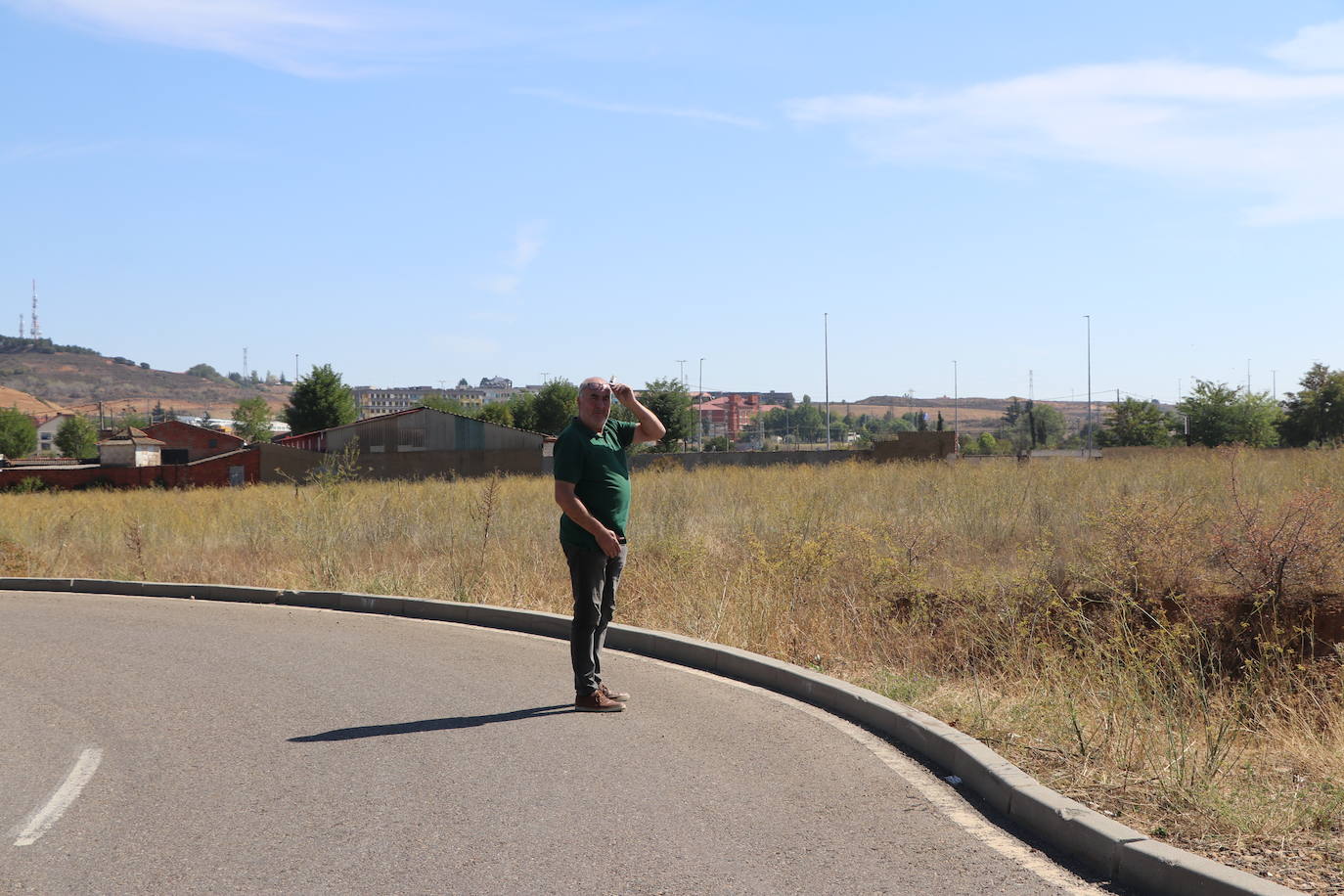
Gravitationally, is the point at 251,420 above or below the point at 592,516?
above

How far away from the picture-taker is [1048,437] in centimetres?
16862

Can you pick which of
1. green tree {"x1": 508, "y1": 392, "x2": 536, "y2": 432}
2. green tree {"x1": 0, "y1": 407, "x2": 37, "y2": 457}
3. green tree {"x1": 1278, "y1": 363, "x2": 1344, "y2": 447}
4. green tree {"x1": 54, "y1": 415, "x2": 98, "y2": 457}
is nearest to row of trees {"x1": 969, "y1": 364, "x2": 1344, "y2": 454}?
green tree {"x1": 1278, "y1": 363, "x2": 1344, "y2": 447}

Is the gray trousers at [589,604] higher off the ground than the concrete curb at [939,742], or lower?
higher

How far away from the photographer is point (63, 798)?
569cm

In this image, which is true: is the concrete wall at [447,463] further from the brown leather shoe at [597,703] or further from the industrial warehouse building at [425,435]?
the brown leather shoe at [597,703]

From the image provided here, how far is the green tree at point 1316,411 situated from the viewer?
6328cm

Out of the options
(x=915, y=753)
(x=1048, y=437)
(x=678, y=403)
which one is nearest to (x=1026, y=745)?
(x=915, y=753)

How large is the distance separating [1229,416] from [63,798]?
77931mm

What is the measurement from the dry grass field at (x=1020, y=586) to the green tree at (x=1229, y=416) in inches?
2151

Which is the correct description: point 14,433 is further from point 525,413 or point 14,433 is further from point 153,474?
point 153,474

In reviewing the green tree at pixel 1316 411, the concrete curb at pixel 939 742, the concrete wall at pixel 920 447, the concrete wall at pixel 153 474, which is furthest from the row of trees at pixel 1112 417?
the concrete curb at pixel 939 742

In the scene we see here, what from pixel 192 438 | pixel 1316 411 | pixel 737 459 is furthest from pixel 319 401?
pixel 1316 411

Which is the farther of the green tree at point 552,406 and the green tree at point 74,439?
the green tree at point 74,439

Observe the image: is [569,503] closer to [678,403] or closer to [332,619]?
[332,619]
